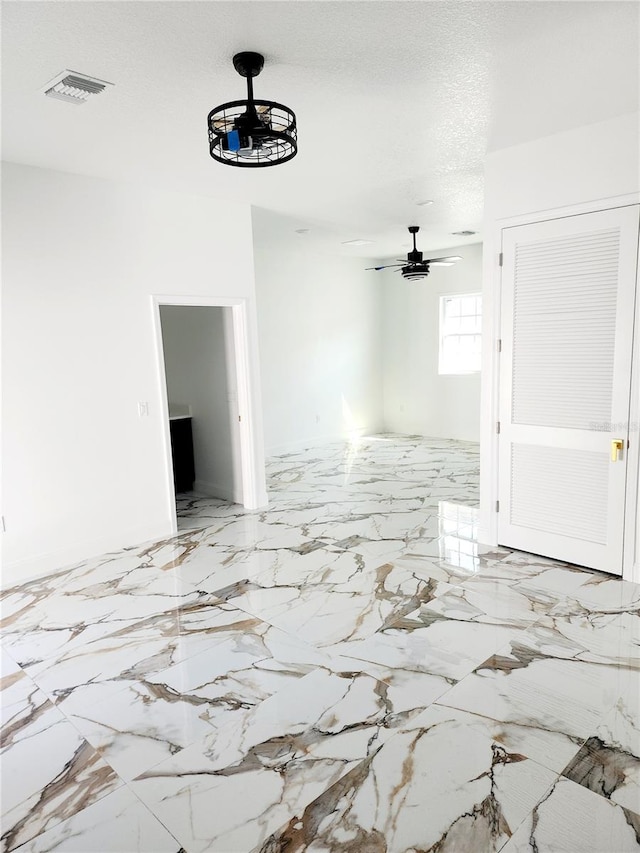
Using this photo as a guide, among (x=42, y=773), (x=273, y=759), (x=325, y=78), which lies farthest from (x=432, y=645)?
(x=325, y=78)

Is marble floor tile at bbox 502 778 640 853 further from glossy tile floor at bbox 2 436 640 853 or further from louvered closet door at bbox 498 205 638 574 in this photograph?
louvered closet door at bbox 498 205 638 574

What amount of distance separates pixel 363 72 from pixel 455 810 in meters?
3.13

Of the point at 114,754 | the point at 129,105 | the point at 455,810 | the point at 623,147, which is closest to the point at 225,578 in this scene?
the point at 114,754

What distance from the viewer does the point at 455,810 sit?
6.24 feet

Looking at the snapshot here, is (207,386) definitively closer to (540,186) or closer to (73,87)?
(73,87)

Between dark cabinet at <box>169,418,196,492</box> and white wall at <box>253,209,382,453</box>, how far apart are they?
182cm

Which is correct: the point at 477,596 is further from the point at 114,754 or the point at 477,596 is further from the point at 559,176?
the point at 559,176

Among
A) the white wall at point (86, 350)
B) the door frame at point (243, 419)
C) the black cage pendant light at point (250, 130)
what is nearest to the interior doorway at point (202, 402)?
the door frame at point (243, 419)

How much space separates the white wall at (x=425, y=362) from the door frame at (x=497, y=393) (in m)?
4.48

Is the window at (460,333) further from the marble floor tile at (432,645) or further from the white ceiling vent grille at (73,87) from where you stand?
the white ceiling vent grille at (73,87)

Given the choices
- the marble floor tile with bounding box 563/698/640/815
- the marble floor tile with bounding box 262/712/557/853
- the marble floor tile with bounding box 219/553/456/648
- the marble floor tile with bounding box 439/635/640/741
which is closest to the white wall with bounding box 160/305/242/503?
the marble floor tile with bounding box 219/553/456/648

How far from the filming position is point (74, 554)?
422 cm

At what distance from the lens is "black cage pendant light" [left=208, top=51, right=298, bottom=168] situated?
7.80 ft

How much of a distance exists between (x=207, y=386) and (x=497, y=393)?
10.2ft
